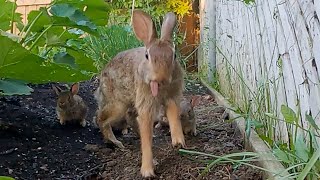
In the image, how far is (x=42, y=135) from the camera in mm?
3787

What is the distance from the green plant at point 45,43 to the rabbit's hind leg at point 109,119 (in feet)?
0.93

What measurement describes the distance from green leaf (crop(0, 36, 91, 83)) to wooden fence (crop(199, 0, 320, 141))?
1.02 m

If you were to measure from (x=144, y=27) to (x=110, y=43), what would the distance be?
345 cm

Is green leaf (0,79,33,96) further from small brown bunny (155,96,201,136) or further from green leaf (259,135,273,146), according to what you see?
green leaf (259,135,273,146)

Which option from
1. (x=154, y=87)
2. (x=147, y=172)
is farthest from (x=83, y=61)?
(x=147, y=172)

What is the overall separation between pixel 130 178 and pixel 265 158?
0.83 meters

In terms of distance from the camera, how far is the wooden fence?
2299 mm

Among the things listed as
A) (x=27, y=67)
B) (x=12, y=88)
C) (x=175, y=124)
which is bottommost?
(x=175, y=124)

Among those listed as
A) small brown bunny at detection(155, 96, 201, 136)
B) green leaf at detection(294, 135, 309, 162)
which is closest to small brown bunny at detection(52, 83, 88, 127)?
small brown bunny at detection(155, 96, 201, 136)

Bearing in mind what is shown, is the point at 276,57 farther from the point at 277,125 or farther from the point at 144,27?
the point at 144,27

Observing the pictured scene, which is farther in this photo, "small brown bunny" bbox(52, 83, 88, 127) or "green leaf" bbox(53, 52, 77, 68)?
"small brown bunny" bbox(52, 83, 88, 127)

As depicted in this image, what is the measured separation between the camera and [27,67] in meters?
3.09

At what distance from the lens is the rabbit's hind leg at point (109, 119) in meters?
3.74

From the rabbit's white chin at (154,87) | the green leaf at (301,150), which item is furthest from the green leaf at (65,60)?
the green leaf at (301,150)
